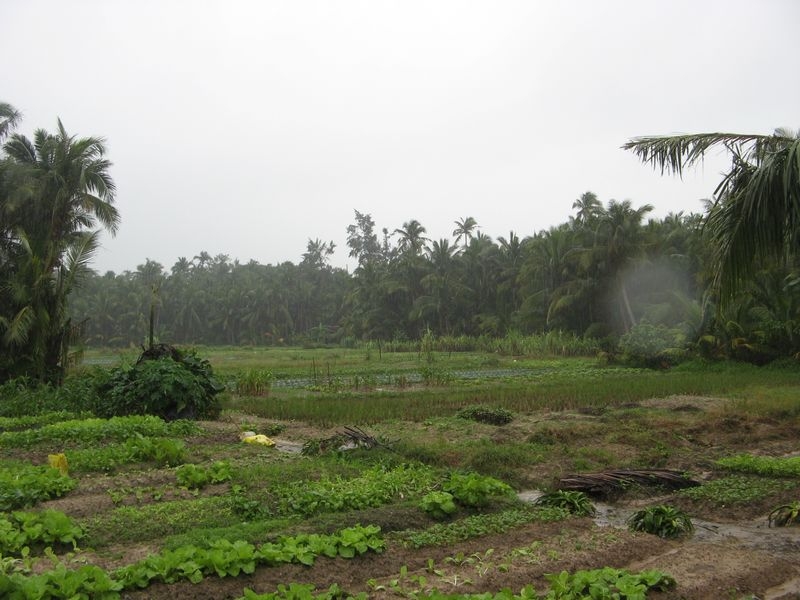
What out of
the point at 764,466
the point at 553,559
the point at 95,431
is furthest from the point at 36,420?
the point at 764,466

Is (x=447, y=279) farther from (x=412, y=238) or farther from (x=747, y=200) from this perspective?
(x=747, y=200)

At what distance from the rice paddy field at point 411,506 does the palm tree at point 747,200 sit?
2.61 m

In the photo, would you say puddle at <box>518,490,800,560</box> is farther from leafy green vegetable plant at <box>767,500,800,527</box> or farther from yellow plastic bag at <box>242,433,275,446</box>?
yellow plastic bag at <box>242,433,275,446</box>

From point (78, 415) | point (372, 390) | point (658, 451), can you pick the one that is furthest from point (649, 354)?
point (78, 415)

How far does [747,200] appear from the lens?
21.2ft

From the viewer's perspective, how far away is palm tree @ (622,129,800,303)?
6.25 m

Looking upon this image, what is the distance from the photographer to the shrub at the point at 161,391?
43.7 feet

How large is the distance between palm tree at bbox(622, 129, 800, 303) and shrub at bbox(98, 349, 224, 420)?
10.2m

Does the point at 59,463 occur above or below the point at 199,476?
above

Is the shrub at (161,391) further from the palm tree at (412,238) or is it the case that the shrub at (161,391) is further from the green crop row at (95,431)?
the palm tree at (412,238)

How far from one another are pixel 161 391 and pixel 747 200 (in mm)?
11178

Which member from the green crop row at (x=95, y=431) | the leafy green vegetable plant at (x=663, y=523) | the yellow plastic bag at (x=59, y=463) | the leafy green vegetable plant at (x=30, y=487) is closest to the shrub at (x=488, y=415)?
the green crop row at (x=95, y=431)

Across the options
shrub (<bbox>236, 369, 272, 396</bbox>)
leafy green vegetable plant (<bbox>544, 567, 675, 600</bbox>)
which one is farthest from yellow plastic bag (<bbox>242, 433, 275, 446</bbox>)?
shrub (<bbox>236, 369, 272, 396</bbox>)

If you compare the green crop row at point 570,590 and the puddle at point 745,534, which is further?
the puddle at point 745,534
